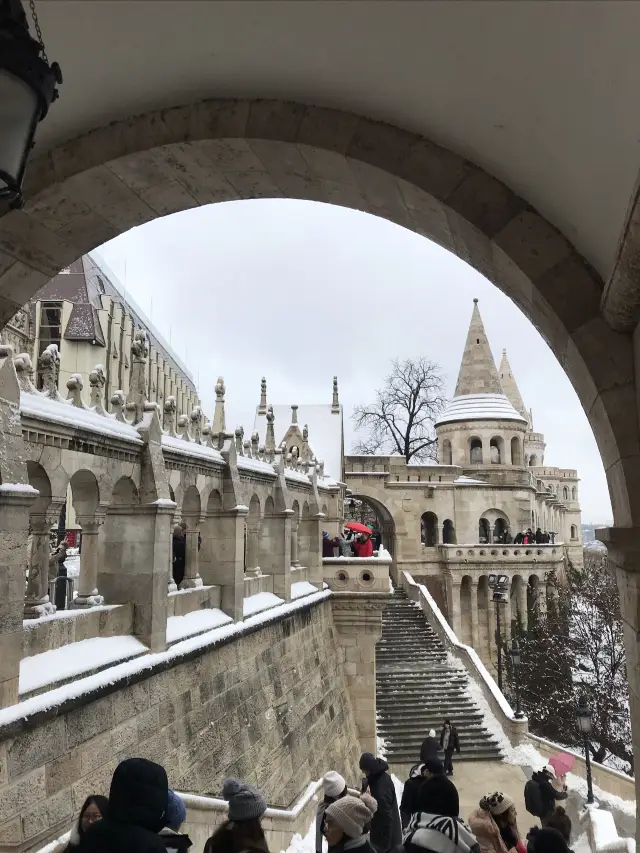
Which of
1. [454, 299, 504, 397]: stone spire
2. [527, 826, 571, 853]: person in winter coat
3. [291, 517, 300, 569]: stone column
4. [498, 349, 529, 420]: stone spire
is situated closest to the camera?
[527, 826, 571, 853]: person in winter coat

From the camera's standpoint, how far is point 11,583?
536cm

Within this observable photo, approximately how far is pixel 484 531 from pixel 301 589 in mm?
21897

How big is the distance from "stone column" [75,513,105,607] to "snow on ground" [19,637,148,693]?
16.7 inches

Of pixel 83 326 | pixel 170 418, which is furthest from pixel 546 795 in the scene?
pixel 83 326

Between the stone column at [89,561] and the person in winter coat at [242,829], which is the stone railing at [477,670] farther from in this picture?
the person in winter coat at [242,829]

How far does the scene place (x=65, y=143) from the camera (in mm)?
3330

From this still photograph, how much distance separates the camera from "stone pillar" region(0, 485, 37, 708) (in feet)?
17.2

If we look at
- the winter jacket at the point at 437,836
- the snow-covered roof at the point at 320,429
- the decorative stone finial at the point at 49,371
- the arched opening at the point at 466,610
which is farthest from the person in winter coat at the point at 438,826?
the arched opening at the point at 466,610

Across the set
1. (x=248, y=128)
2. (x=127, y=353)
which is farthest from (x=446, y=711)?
(x=127, y=353)

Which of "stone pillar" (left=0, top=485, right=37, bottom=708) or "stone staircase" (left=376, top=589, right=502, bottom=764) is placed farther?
"stone staircase" (left=376, top=589, right=502, bottom=764)

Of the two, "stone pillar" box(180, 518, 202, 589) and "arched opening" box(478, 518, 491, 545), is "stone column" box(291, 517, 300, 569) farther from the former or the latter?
"arched opening" box(478, 518, 491, 545)

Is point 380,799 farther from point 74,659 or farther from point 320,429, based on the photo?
point 320,429

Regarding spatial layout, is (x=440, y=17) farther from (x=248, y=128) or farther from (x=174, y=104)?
(x=174, y=104)

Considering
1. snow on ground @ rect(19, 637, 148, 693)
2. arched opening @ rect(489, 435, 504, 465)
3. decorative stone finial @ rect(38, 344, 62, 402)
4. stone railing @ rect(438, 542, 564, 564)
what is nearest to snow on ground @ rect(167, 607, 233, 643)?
snow on ground @ rect(19, 637, 148, 693)
